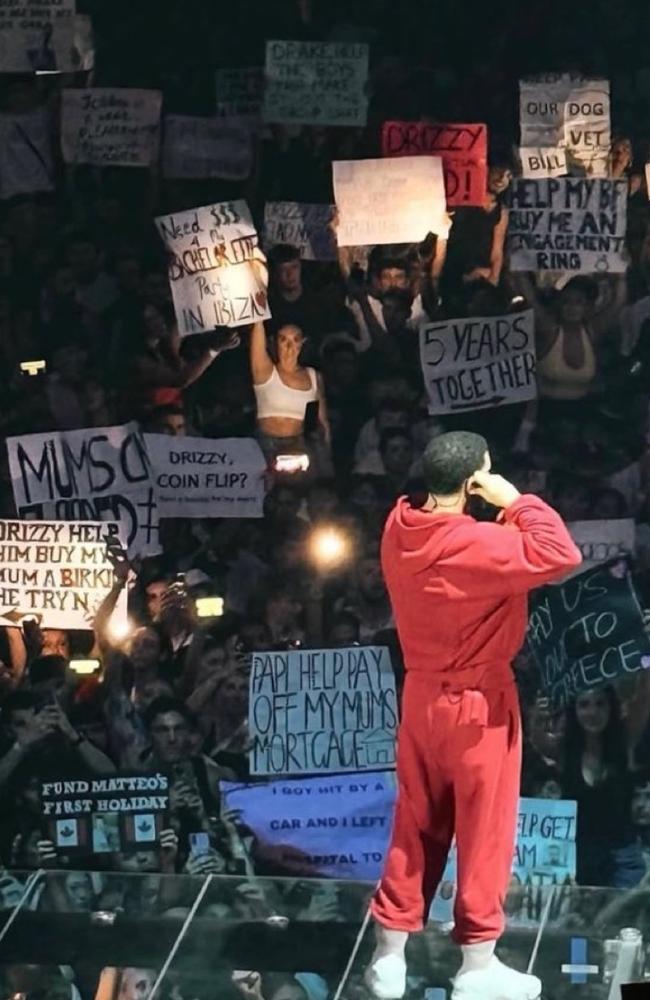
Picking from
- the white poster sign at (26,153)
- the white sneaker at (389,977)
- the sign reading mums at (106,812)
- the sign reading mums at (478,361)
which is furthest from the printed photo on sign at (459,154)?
the white sneaker at (389,977)

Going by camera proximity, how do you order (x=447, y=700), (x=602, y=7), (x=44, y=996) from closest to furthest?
(x=447, y=700)
(x=44, y=996)
(x=602, y=7)

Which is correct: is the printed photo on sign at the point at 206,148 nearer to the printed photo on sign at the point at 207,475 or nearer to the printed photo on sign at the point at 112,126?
the printed photo on sign at the point at 112,126

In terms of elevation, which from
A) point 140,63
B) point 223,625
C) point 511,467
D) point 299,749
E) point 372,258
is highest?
point 140,63

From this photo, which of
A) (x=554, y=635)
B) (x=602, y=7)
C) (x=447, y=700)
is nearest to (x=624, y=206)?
(x=602, y=7)

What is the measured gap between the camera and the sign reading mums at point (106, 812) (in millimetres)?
4641

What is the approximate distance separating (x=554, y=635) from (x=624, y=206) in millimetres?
932

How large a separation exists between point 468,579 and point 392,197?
108 cm

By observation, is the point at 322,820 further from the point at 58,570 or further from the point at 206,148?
the point at 206,148

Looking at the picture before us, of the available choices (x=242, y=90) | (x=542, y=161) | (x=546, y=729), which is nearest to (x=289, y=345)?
(x=242, y=90)

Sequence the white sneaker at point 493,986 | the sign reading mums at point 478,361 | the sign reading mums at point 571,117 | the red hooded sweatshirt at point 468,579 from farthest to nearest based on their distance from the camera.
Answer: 1. the sign reading mums at point 478,361
2. the sign reading mums at point 571,117
3. the white sneaker at point 493,986
4. the red hooded sweatshirt at point 468,579

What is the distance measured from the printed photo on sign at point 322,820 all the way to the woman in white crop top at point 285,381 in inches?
30.5

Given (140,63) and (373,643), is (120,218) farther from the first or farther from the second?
(373,643)

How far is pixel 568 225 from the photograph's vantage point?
14.4ft

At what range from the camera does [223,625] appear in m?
4.57
